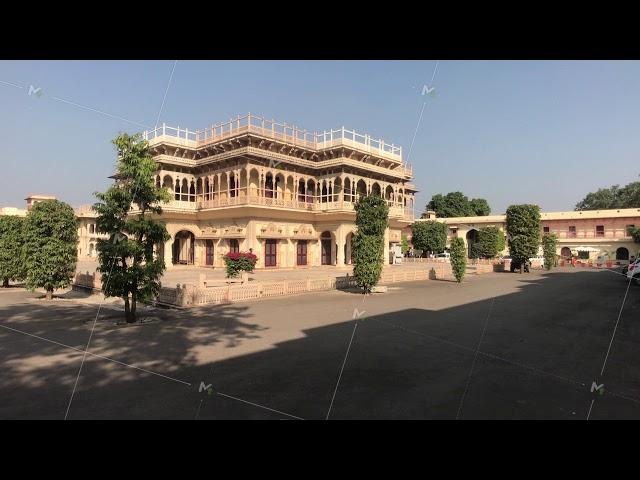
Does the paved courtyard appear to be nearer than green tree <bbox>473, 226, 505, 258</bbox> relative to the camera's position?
Yes

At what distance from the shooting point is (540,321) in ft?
42.5

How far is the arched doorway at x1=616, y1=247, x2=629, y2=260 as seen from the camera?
166ft

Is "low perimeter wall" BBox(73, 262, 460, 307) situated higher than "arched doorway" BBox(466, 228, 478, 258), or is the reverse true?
"arched doorway" BBox(466, 228, 478, 258)

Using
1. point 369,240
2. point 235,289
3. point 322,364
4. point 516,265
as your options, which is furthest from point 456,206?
point 322,364

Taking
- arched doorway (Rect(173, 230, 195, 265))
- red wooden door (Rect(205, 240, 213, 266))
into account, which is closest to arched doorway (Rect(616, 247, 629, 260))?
red wooden door (Rect(205, 240, 213, 266))

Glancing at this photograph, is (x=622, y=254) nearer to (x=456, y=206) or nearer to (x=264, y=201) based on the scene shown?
(x=456, y=206)

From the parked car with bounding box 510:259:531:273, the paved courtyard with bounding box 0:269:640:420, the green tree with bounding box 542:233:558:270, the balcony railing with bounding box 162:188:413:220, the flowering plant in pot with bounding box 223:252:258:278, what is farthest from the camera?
the green tree with bounding box 542:233:558:270

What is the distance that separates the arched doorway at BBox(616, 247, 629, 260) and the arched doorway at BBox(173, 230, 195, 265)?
173 feet

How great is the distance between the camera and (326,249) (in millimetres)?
39875

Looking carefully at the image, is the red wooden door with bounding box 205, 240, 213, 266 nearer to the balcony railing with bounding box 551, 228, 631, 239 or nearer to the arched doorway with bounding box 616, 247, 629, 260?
the balcony railing with bounding box 551, 228, 631, 239

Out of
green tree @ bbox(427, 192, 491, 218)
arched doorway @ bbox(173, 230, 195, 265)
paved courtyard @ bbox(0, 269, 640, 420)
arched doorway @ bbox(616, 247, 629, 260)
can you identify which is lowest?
paved courtyard @ bbox(0, 269, 640, 420)

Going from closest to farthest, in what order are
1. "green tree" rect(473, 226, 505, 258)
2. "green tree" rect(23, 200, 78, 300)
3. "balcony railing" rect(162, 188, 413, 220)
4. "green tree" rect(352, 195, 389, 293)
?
"green tree" rect(23, 200, 78, 300) < "green tree" rect(352, 195, 389, 293) < "balcony railing" rect(162, 188, 413, 220) < "green tree" rect(473, 226, 505, 258)
